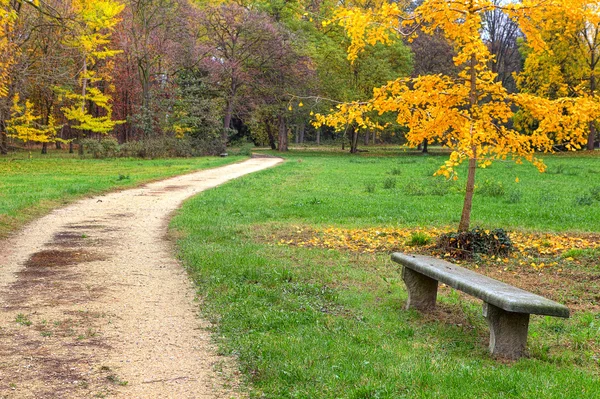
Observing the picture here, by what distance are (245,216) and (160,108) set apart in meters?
27.2

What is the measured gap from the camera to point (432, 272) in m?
5.27

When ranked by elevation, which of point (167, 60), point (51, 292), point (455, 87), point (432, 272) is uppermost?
point (167, 60)

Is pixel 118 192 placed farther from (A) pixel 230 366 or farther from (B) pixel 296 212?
(A) pixel 230 366

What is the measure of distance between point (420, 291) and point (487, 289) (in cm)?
137

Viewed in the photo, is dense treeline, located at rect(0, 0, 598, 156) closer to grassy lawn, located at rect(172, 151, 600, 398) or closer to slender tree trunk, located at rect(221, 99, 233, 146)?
slender tree trunk, located at rect(221, 99, 233, 146)

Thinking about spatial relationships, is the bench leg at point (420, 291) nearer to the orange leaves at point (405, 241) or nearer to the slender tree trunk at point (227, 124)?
the orange leaves at point (405, 241)

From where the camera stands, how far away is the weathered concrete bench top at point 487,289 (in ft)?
13.4

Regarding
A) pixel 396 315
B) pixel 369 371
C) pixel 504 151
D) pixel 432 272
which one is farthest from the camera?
pixel 504 151

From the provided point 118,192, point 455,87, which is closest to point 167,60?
point 118,192

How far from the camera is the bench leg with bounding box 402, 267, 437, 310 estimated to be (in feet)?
19.0

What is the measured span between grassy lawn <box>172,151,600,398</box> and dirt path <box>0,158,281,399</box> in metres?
0.31

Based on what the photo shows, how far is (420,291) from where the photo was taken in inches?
229

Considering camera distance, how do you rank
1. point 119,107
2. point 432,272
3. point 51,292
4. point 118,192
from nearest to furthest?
1. point 432,272
2. point 51,292
3. point 118,192
4. point 119,107

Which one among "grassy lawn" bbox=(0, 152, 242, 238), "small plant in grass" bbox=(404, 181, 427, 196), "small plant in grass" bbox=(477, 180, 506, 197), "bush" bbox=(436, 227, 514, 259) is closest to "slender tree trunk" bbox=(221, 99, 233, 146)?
"grassy lawn" bbox=(0, 152, 242, 238)
